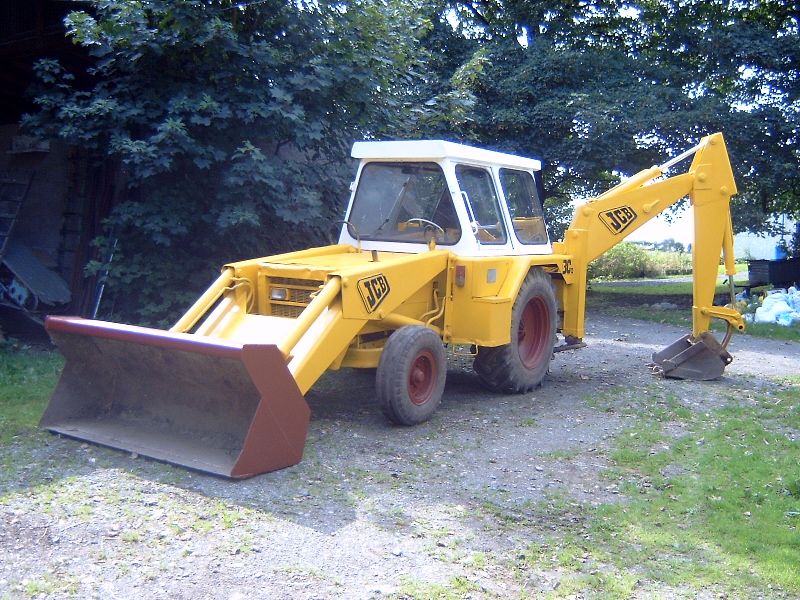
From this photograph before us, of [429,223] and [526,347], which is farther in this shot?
[526,347]

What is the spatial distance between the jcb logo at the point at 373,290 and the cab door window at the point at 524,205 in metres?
2.05

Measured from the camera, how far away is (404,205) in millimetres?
8227

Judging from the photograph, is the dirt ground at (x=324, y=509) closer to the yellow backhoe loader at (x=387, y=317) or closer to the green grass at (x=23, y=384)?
the yellow backhoe loader at (x=387, y=317)

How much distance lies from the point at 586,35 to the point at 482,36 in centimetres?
228

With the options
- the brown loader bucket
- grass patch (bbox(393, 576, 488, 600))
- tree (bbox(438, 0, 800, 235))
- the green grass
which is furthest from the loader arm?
tree (bbox(438, 0, 800, 235))

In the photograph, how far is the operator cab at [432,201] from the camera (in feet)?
26.2

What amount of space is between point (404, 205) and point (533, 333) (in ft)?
6.45

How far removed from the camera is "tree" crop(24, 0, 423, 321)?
31.1 ft

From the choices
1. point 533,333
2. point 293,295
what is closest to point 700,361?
point 533,333

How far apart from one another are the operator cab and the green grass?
310 centimetres

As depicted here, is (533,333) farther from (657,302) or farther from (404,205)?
(657,302)

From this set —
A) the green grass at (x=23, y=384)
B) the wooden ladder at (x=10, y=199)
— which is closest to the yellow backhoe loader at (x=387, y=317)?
the green grass at (x=23, y=384)

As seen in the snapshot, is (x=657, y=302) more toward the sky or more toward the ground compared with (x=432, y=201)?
more toward the ground

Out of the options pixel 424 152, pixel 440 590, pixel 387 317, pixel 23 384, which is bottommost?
pixel 440 590
